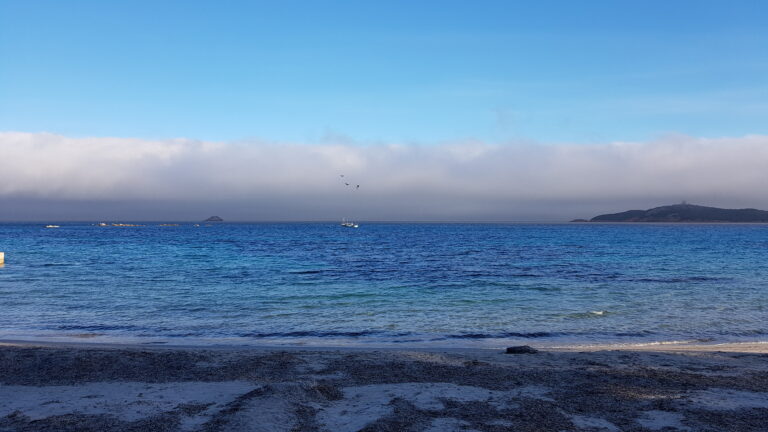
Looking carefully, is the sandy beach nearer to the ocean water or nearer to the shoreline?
the shoreline

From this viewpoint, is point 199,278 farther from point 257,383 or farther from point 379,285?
point 257,383

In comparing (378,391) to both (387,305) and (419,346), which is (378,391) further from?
(387,305)

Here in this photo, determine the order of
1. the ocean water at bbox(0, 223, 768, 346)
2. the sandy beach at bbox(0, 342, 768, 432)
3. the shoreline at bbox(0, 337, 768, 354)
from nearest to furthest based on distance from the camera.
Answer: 1. the sandy beach at bbox(0, 342, 768, 432)
2. the shoreline at bbox(0, 337, 768, 354)
3. the ocean water at bbox(0, 223, 768, 346)

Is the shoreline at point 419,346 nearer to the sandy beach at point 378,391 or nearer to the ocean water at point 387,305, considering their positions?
the ocean water at point 387,305

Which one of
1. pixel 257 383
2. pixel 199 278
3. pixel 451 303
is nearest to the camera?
pixel 257 383

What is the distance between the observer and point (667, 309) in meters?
20.6

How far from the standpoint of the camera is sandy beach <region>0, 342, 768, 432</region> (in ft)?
24.4

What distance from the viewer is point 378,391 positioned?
29.5 ft

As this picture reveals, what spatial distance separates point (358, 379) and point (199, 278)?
24735 mm

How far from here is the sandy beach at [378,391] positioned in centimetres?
743

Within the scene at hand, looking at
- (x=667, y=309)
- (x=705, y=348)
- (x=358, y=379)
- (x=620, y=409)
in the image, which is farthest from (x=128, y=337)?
(x=667, y=309)

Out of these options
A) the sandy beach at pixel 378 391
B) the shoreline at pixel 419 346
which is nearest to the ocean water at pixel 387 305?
the shoreline at pixel 419 346

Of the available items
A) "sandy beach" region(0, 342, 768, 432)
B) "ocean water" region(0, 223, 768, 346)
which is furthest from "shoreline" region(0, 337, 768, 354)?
"sandy beach" region(0, 342, 768, 432)

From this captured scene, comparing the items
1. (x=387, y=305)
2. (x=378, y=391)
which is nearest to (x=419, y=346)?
(x=378, y=391)
